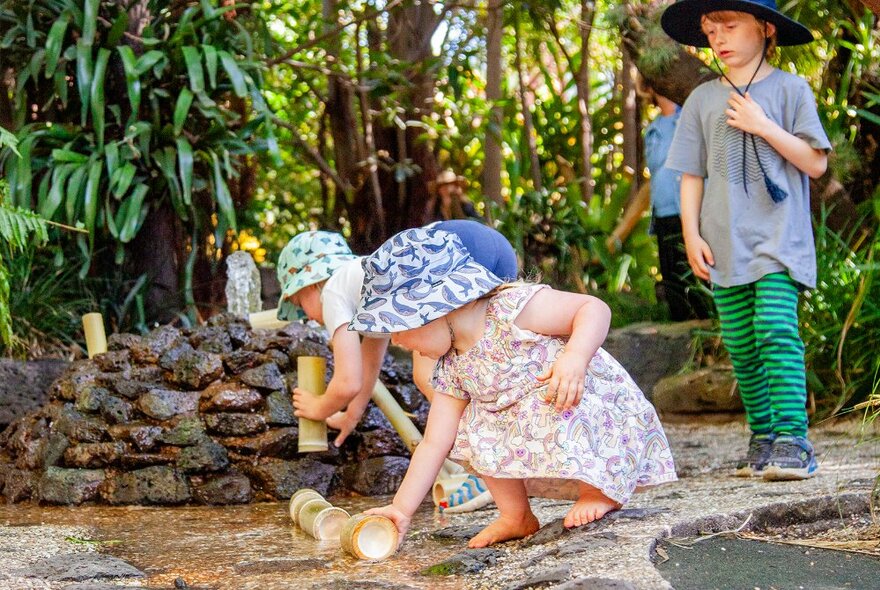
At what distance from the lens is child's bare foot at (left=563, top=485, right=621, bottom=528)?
2236 mm

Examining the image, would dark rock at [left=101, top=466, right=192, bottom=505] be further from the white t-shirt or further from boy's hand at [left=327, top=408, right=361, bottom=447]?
the white t-shirt

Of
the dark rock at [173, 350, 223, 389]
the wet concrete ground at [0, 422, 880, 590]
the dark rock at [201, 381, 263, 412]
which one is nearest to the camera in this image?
the wet concrete ground at [0, 422, 880, 590]

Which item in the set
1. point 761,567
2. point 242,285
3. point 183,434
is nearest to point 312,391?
point 183,434

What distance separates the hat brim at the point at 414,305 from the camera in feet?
7.24

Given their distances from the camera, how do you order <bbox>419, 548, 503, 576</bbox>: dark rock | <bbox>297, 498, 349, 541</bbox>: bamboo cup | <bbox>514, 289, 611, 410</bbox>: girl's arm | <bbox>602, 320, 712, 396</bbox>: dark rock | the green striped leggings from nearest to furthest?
1. <bbox>419, 548, 503, 576</bbox>: dark rock
2. <bbox>514, 289, 611, 410</bbox>: girl's arm
3. <bbox>297, 498, 349, 541</bbox>: bamboo cup
4. the green striped leggings
5. <bbox>602, 320, 712, 396</bbox>: dark rock

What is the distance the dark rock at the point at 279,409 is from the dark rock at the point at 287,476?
14 centimetres

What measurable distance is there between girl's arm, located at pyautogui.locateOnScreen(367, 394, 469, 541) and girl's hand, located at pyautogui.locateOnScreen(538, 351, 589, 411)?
29cm

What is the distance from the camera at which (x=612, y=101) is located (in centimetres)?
1052

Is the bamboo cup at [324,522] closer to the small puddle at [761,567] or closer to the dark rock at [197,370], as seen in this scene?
the small puddle at [761,567]

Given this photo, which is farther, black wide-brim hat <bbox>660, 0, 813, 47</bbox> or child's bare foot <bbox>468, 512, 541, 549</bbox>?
black wide-brim hat <bbox>660, 0, 813, 47</bbox>

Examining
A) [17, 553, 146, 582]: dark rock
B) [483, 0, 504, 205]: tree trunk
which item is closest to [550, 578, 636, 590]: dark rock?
[17, 553, 146, 582]: dark rock

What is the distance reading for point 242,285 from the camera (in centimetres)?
536

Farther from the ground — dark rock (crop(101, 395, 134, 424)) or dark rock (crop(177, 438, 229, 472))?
dark rock (crop(101, 395, 134, 424))

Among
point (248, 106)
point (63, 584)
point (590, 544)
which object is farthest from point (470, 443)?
point (248, 106)
